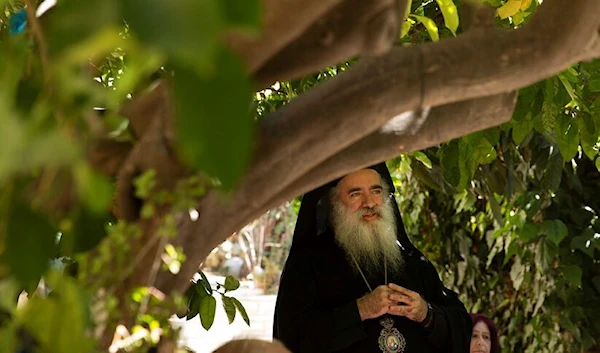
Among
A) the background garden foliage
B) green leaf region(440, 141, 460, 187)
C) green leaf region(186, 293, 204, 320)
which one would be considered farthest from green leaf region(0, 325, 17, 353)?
green leaf region(440, 141, 460, 187)

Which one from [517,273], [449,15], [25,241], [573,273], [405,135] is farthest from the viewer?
[517,273]

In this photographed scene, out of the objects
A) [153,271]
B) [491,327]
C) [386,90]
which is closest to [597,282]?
[491,327]

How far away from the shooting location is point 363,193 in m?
3.72

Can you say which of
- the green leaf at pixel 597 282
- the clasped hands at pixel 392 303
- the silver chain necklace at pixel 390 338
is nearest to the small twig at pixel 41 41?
the clasped hands at pixel 392 303

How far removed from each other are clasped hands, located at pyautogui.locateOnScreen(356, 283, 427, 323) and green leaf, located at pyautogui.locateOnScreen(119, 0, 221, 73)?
293cm

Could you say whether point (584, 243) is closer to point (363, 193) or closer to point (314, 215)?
point (363, 193)

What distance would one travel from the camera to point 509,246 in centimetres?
498

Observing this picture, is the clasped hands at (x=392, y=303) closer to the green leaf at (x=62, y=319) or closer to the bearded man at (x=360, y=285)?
the bearded man at (x=360, y=285)

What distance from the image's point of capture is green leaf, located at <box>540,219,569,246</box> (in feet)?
15.4

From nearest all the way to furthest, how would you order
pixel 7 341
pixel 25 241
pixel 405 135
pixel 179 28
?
pixel 179 28 → pixel 25 241 → pixel 7 341 → pixel 405 135

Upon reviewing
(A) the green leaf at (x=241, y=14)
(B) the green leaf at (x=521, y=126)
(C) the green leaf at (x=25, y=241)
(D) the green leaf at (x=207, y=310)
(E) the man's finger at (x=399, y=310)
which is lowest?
(C) the green leaf at (x=25, y=241)

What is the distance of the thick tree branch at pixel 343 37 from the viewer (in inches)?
34.3

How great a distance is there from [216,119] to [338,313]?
9.56 feet

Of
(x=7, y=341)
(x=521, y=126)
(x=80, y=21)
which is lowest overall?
(x=7, y=341)
